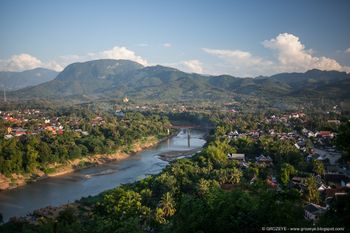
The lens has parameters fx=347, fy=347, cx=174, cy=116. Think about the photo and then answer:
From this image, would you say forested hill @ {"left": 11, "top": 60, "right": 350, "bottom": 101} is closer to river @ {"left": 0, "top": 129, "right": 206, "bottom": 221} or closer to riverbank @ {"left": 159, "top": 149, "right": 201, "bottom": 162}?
riverbank @ {"left": 159, "top": 149, "right": 201, "bottom": 162}

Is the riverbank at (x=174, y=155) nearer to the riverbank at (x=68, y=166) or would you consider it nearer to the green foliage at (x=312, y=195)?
the riverbank at (x=68, y=166)

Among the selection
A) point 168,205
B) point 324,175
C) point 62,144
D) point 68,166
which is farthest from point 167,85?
point 168,205

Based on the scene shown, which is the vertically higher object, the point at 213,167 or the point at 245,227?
the point at 245,227

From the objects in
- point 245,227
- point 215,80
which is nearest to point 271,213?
point 245,227

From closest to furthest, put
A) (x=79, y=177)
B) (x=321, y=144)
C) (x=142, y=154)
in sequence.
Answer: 1. (x=79, y=177)
2. (x=321, y=144)
3. (x=142, y=154)

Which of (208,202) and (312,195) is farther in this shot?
(312,195)

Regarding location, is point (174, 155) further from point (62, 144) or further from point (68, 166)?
point (62, 144)

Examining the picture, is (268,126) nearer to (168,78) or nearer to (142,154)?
(142,154)
